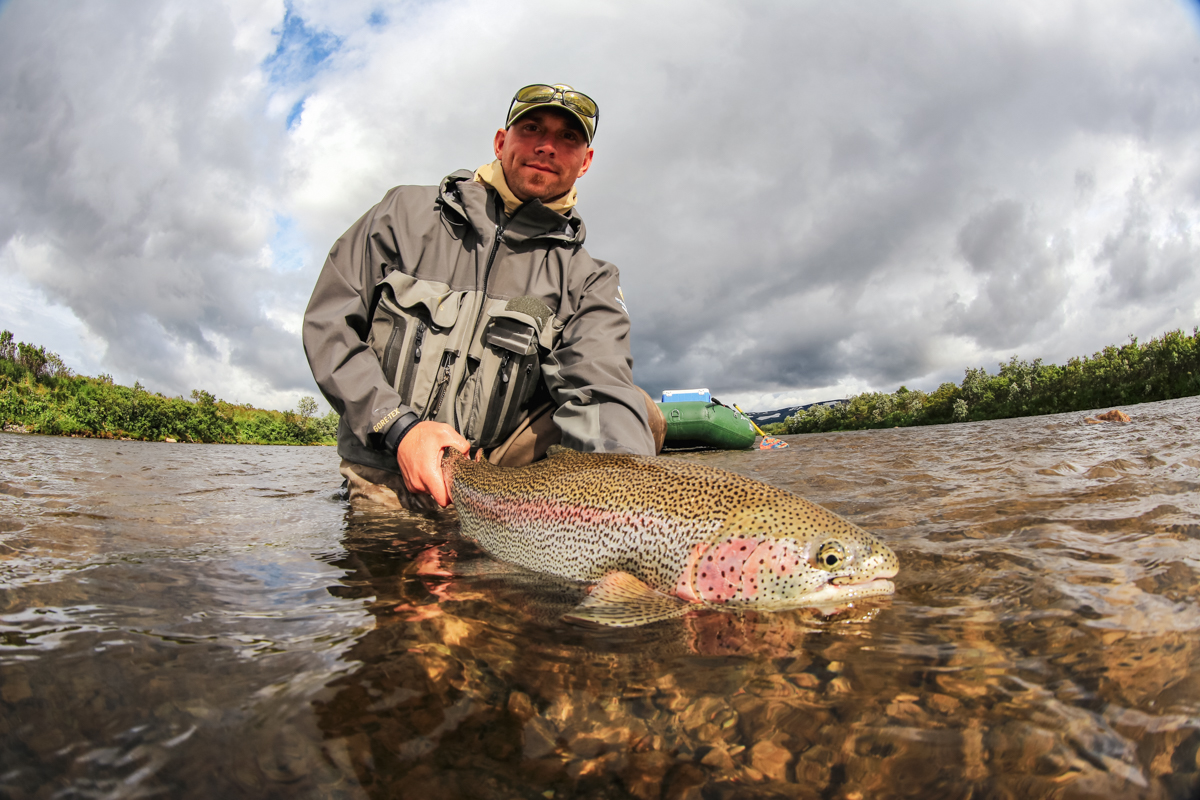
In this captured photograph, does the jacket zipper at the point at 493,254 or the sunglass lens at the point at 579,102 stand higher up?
the sunglass lens at the point at 579,102

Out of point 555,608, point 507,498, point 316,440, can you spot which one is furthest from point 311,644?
point 316,440

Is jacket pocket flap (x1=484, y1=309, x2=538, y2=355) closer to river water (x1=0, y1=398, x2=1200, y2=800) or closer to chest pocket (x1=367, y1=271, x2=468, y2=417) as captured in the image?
chest pocket (x1=367, y1=271, x2=468, y2=417)

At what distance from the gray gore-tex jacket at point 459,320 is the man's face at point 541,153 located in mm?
227

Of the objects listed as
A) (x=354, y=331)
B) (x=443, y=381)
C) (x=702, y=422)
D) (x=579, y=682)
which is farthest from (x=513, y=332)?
(x=702, y=422)

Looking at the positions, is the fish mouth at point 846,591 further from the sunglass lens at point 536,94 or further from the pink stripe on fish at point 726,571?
the sunglass lens at point 536,94

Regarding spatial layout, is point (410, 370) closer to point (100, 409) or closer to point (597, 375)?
point (597, 375)

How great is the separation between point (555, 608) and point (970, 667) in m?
1.51

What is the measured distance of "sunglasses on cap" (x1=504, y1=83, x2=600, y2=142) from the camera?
193 inches

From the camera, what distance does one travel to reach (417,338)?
181 inches

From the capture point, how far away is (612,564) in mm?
2770

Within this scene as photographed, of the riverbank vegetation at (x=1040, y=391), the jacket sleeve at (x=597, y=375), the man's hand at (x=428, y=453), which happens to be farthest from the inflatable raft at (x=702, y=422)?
the riverbank vegetation at (x=1040, y=391)

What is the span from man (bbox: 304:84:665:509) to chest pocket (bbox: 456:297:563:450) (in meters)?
0.01

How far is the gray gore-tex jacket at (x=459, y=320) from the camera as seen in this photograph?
14.5ft

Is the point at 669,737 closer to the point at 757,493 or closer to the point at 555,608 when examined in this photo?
the point at 555,608
